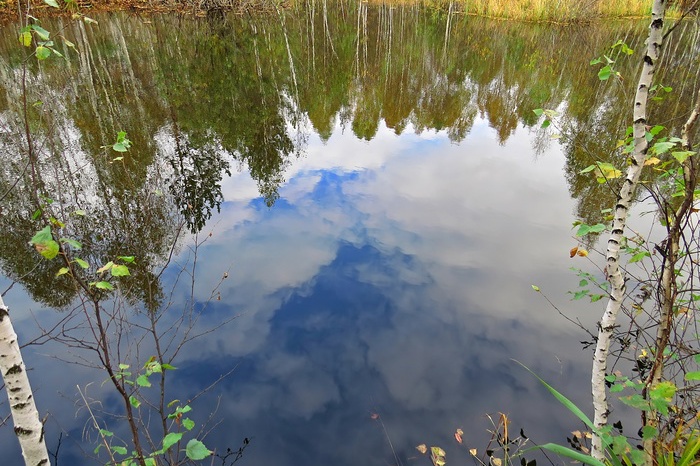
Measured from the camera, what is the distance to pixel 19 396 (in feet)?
5.90

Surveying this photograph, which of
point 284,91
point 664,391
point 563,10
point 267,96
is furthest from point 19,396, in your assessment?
point 563,10

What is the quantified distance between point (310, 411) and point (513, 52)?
1876 cm

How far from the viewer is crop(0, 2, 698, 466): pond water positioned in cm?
375

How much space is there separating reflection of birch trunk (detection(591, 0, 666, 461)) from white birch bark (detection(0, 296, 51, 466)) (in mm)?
3067

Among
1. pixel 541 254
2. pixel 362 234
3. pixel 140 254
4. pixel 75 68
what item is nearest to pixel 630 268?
pixel 541 254

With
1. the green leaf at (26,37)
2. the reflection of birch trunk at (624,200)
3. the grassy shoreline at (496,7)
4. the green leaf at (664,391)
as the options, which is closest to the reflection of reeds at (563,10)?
the grassy shoreline at (496,7)

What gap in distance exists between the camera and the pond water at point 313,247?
148 inches

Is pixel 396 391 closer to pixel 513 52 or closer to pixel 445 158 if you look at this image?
pixel 445 158

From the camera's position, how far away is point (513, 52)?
17.6 m

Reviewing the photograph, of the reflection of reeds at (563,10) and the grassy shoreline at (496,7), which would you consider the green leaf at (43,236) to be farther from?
the reflection of reeds at (563,10)

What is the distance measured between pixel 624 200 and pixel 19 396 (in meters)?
3.41

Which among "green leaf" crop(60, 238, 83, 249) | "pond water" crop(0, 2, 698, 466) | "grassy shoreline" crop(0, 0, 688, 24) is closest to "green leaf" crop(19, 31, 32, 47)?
"green leaf" crop(60, 238, 83, 249)

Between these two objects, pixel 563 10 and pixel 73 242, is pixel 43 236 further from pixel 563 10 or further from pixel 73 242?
pixel 563 10

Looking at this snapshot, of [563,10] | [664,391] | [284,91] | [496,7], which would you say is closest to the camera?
[664,391]
